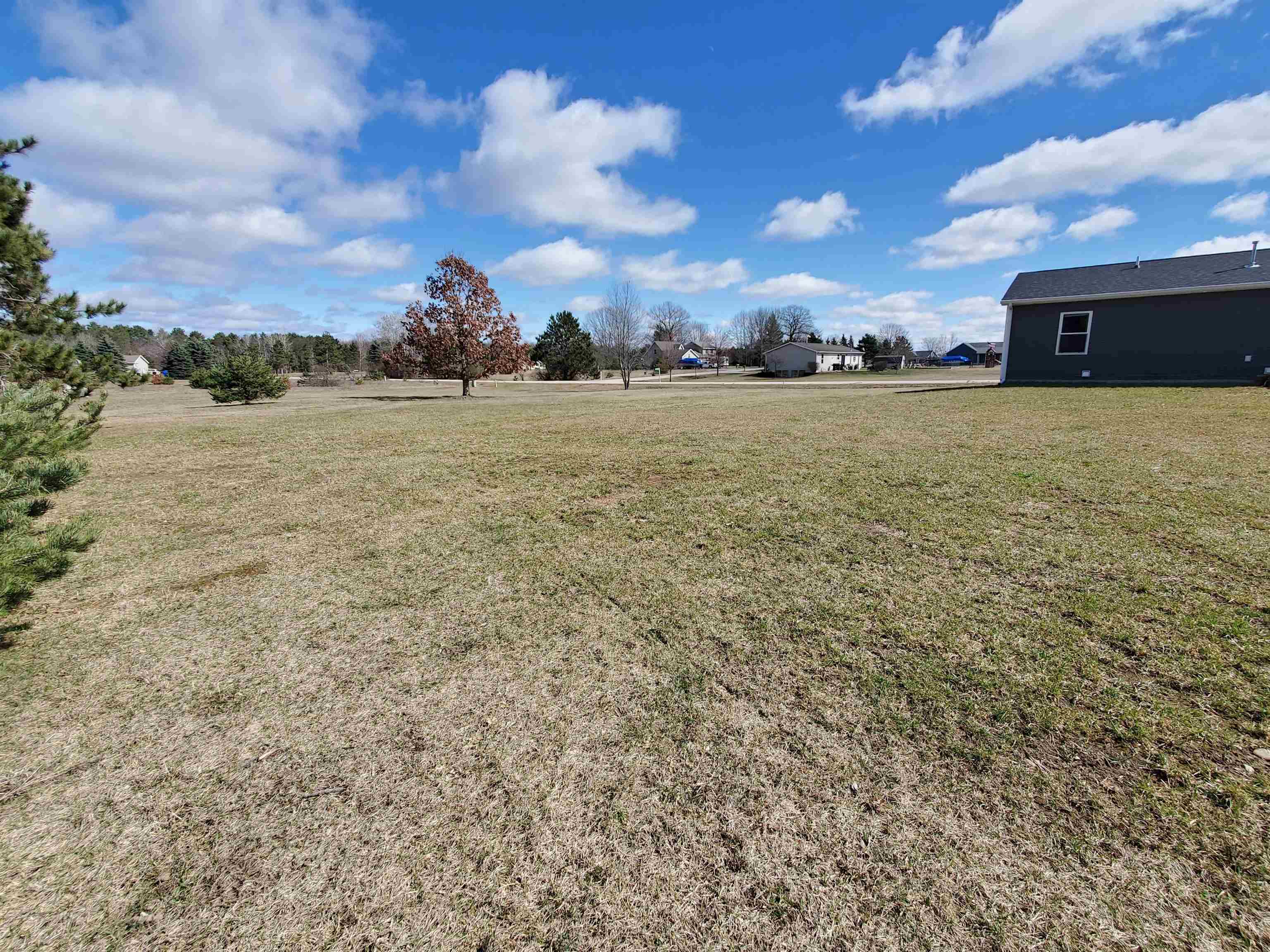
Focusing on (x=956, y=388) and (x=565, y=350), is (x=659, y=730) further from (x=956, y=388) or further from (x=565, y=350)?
(x=565, y=350)

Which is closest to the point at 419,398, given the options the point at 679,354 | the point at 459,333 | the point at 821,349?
the point at 459,333

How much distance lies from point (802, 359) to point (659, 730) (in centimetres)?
6166

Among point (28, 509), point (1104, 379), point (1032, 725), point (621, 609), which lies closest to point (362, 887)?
point (621, 609)

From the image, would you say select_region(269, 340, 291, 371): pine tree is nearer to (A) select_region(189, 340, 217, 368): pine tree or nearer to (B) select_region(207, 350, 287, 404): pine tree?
(A) select_region(189, 340, 217, 368): pine tree

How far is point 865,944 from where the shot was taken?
1352mm

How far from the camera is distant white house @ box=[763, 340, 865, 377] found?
58594 mm

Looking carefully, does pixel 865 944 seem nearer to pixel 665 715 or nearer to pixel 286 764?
pixel 665 715

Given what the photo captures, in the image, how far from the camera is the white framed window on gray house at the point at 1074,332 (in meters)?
17.3

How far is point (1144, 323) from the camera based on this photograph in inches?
645

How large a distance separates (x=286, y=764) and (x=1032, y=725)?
2.89 metres

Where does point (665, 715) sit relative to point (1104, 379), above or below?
below

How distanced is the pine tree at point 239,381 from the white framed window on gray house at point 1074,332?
29.5 metres

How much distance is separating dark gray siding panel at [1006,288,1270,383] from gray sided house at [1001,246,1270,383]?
0.06 ft

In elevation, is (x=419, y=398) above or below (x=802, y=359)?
below
